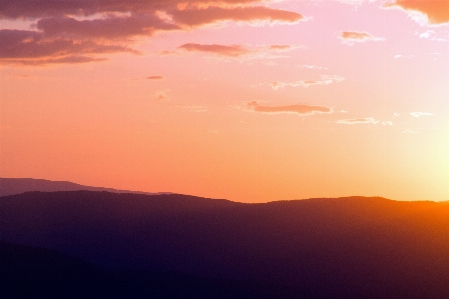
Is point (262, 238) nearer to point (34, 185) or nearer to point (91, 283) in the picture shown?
point (91, 283)

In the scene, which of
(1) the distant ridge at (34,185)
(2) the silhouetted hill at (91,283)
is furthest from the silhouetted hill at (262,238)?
(1) the distant ridge at (34,185)

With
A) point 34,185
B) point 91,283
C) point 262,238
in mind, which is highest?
point 34,185

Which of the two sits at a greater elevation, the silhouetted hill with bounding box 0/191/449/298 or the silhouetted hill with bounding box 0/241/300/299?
the silhouetted hill with bounding box 0/191/449/298

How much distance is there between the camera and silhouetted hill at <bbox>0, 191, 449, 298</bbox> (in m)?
37.6

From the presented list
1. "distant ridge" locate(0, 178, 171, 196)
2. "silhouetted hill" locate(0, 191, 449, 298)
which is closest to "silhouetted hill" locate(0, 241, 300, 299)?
"silhouetted hill" locate(0, 191, 449, 298)

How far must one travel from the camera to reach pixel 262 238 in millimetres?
43688

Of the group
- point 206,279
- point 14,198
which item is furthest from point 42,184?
point 206,279

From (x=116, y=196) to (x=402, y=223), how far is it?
22359 millimetres

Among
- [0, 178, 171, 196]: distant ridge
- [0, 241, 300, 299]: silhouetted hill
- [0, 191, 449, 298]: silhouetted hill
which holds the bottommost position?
[0, 241, 300, 299]: silhouetted hill

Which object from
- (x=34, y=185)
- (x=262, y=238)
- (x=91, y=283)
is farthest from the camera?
(x=34, y=185)

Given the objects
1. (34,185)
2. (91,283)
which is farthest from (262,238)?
(34,185)

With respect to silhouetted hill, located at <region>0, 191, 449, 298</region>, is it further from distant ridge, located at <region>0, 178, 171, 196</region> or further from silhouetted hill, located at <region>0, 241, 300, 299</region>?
distant ridge, located at <region>0, 178, 171, 196</region>

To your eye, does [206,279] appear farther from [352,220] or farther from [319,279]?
[352,220]

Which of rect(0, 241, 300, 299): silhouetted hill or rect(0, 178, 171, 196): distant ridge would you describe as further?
rect(0, 178, 171, 196): distant ridge
